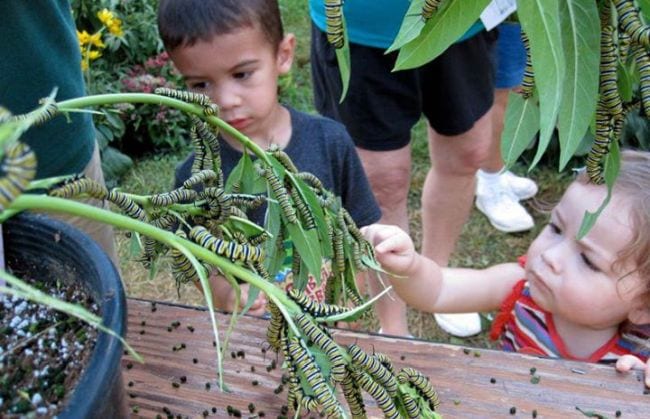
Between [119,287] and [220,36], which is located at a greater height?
[119,287]

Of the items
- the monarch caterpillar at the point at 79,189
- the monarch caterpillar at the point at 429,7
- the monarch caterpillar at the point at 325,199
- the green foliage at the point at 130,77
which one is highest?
the monarch caterpillar at the point at 429,7

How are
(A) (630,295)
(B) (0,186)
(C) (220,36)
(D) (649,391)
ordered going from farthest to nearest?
1. (C) (220,36)
2. (A) (630,295)
3. (D) (649,391)
4. (B) (0,186)

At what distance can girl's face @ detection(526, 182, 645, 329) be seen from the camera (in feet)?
3.66

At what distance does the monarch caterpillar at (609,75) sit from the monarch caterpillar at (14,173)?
1.31 ft

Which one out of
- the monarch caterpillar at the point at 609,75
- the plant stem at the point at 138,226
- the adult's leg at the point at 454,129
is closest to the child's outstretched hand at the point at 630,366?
the monarch caterpillar at the point at 609,75

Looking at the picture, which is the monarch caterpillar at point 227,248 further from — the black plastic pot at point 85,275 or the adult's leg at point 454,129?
the adult's leg at point 454,129

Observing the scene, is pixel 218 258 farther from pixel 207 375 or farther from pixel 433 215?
pixel 433 215

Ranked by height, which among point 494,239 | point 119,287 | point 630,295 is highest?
point 119,287

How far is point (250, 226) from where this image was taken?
0.73 m

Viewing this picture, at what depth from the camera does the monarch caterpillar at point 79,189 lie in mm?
530

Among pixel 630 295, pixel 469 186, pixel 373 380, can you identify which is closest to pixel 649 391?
pixel 630 295

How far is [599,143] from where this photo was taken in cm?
58

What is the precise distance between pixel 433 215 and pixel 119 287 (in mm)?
1575

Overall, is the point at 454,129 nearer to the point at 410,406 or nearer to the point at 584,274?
the point at 584,274
